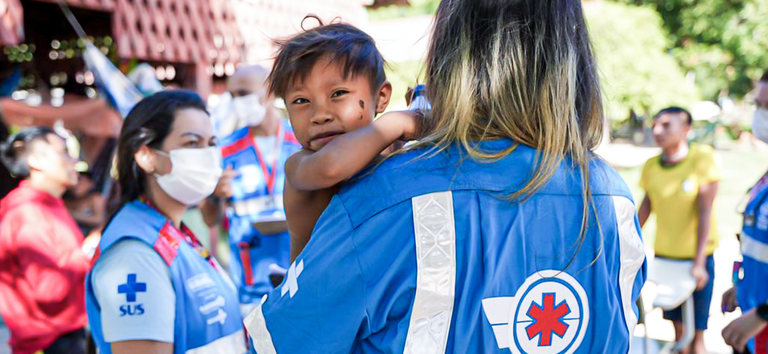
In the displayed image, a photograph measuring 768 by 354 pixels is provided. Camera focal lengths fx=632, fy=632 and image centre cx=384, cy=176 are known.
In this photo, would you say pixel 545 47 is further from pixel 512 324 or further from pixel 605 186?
pixel 512 324

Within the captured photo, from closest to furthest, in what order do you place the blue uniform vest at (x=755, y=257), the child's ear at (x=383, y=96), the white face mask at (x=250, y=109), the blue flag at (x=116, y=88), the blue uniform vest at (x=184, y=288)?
the child's ear at (x=383, y=96), the blue uniform vest at (x=184, y=288), the blue uniform vest at (x=755, y=257), the white face mask at (x=250, y=109), the blue flag at (x=116, y=88)

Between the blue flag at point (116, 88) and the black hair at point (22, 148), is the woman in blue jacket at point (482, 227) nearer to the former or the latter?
the black hair at point (22, 148)

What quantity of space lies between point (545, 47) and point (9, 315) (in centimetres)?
350

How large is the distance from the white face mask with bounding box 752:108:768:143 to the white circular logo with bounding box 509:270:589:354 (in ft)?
11.0

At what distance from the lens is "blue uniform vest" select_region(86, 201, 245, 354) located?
1.90m

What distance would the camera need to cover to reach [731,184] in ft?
54.0

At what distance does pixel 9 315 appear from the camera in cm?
352

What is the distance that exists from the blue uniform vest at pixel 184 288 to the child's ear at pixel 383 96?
2.75 ft

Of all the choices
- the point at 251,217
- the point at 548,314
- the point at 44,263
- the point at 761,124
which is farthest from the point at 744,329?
the point at 44,263

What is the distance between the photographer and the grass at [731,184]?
1112 centimetres

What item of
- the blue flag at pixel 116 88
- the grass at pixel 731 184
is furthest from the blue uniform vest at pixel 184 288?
the grass at pixel 731 184

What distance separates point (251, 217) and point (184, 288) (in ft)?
6.82

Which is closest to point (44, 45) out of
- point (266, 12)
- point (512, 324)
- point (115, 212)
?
point (266, 12)

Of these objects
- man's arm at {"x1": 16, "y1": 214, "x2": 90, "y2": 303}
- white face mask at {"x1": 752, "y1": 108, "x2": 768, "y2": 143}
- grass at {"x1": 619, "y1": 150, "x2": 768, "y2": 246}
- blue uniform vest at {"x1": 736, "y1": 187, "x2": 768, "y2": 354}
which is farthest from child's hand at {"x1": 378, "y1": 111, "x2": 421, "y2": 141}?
grass at {"x1": 619, "y1": 150, "x2": 768, "y2": 246}
